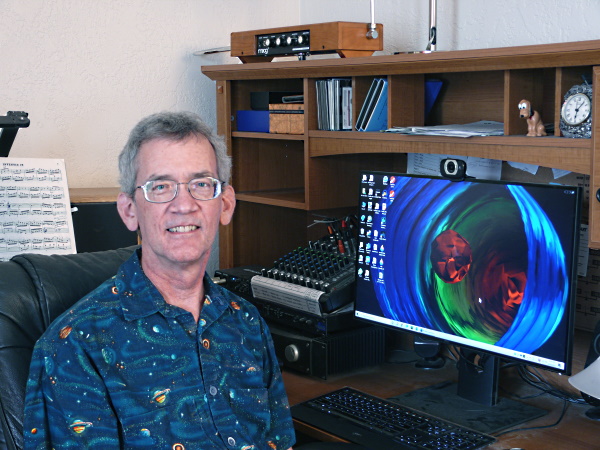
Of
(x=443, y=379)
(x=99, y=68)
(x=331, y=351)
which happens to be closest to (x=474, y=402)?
(x=443, y=379)

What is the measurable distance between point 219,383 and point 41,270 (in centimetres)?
44

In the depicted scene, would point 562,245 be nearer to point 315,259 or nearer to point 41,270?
point 315,259

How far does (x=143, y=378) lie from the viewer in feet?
4.83

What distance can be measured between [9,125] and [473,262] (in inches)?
59.7

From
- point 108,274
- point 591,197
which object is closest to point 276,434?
point 108,274

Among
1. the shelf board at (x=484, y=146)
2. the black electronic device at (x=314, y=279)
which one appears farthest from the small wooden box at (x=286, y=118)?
the black electronic device at (x=314, y=279)

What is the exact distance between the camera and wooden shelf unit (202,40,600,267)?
Result: 6.00ft

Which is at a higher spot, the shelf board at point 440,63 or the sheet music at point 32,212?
the shelf board at point 440,63

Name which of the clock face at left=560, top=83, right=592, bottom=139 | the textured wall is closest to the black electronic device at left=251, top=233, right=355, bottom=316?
the clock face at left=560, top=83, right=592, bottom=139

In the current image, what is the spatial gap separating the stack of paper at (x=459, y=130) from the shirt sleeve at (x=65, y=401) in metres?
1.10

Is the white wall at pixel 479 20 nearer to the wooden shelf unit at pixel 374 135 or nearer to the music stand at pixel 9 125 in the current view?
the wooden shelf unit at pixel 374 135

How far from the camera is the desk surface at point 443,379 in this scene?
1.74m

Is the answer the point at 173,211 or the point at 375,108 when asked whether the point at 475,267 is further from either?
the point at 173,211

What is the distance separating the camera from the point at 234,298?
1.74 m
